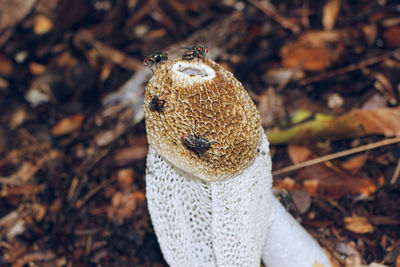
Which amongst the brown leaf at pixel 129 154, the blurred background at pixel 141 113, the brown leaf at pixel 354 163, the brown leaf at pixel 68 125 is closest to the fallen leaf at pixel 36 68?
the blurred background at pixel 141 113

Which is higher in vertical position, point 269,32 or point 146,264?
point 269,32

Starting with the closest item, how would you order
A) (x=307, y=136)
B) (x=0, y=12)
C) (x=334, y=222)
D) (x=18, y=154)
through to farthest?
(x=334, y=222), (x=307, y=136), (x=18, y=154), (x=0, y=12)

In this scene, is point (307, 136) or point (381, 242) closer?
point (381, 242)

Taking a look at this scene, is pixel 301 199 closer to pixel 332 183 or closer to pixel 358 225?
pixel 332 183

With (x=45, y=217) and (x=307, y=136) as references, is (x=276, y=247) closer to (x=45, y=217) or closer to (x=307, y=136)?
(x=307, y=136)

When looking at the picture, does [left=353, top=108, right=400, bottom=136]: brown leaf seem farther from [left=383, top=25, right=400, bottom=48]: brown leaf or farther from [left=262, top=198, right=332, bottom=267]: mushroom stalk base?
[left=383, top=25, right=400, bottom=48]: brown leaf

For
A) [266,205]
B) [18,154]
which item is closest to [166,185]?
[266,205]

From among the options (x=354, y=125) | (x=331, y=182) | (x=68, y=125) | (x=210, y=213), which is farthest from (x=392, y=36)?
(x=68, y=125)
